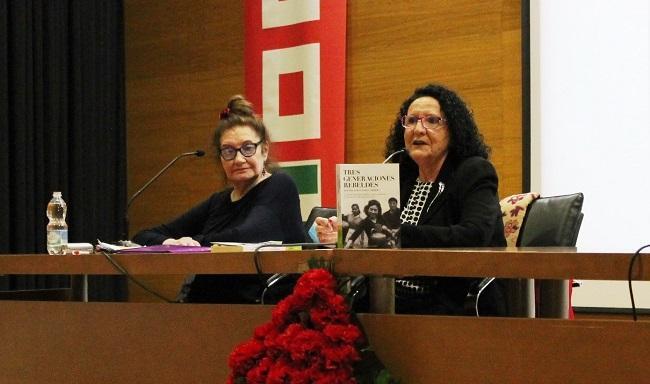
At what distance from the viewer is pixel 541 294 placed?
1859 mm

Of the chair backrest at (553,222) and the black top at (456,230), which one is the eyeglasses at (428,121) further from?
the chair backrest at (553,222)

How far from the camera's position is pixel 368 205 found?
1.82 m

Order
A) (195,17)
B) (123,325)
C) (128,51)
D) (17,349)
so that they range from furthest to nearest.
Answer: (128,51), (195,17), (17,349), (123,325)

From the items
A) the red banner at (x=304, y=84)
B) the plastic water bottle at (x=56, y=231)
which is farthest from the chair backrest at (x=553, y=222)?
the red banner at (x=304, y=84)

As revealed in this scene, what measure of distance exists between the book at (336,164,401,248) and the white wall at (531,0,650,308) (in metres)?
1.90

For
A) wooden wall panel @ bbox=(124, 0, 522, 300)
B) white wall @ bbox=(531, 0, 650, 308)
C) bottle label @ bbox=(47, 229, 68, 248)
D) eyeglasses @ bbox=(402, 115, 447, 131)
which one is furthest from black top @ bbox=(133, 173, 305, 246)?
white wall @ bbox=(531, 0, 650, 308)

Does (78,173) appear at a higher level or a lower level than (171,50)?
lower

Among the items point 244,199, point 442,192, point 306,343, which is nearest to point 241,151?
point 244,199

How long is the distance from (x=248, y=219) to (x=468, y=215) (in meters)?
0.81

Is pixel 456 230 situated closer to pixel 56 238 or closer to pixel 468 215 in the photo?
pixel 468 215

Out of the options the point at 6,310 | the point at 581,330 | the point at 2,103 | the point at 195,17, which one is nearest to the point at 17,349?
the point at 6,310

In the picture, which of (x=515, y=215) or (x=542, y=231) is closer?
(x=542, y=231)

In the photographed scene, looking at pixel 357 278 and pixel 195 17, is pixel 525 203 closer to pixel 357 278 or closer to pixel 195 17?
pixel 357 278

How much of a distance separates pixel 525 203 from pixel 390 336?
137cm
